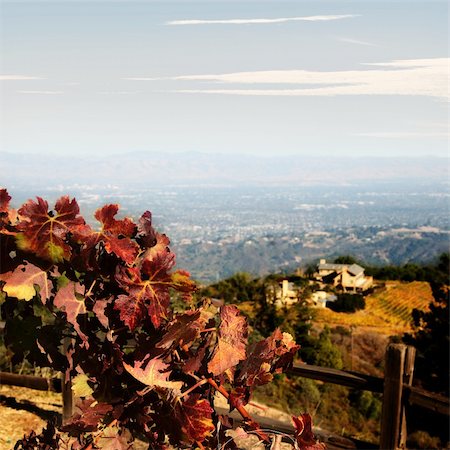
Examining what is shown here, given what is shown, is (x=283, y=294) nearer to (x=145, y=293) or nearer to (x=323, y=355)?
(x=323, y=355)

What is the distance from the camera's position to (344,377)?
5043mm

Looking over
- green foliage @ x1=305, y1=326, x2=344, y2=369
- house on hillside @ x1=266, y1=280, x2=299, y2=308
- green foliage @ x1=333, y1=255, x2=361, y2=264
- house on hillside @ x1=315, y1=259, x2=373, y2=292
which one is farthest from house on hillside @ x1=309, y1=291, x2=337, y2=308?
green foliage @ x1=305, y1=326, x2=344, y2=369

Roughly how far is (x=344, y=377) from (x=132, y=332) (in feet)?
12.9

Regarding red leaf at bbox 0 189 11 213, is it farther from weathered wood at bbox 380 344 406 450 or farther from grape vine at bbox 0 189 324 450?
weathered wood at bbox 380 344 406 450

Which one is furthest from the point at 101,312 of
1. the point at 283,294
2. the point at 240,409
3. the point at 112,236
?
the point at 283,294

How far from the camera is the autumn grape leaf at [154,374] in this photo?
1364 millimetres

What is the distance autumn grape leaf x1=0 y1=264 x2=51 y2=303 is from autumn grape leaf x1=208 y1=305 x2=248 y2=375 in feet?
1.45

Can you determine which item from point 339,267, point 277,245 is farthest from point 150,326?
point 277,245

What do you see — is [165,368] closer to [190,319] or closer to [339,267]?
[190,319]

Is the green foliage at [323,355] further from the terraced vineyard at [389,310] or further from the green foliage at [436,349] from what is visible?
the terraced vineyard at [389,310]

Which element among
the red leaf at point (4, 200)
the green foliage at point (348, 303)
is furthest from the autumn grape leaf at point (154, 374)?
the green foliage at point (348, 303)

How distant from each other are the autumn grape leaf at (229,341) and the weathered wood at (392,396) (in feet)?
11.6

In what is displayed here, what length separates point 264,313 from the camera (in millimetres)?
14438

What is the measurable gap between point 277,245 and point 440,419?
118 meters
